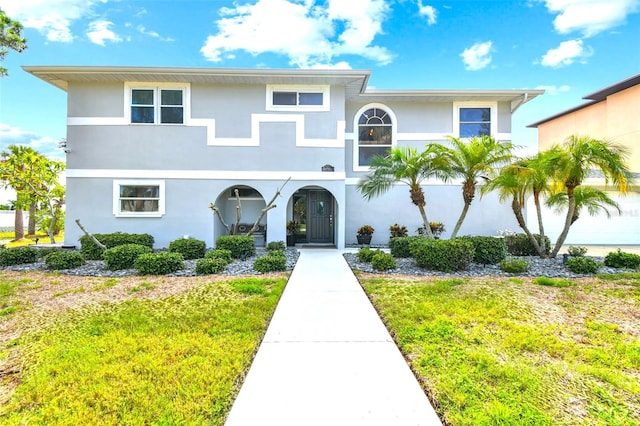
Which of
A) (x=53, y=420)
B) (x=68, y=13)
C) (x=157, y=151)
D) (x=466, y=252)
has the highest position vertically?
(x=68, y=13)

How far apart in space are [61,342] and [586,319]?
7908 millimetres

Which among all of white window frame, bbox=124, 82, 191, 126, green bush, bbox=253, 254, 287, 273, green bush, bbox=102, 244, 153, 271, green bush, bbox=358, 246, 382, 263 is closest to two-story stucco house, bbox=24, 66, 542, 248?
white window frame, bbox=124, 82, 191, 126

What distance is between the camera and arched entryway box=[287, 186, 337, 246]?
49.0 ft

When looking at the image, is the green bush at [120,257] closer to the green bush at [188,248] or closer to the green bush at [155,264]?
the green bush at [155,264]

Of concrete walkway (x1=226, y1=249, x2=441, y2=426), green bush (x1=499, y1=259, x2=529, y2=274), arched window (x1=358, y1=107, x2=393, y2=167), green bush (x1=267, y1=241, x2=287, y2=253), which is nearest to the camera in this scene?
concrete walkway (x1=226, y1=249, x2=441, y2=426)

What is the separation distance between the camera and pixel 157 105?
1256 centimetres

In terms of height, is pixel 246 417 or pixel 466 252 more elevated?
pixel 466 252

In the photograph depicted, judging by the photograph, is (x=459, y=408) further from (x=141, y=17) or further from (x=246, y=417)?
(x=141, y=17)

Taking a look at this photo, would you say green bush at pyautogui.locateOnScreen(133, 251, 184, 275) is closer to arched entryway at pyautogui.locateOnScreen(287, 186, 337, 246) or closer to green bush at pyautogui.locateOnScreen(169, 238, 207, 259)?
green bush at pyautogui.locateOnScreen(169, 238, 207, 259)

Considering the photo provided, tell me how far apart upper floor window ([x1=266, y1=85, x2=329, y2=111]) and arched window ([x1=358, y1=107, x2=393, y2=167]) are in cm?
270

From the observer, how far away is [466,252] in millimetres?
8617

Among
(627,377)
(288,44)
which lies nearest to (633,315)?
(627,377)

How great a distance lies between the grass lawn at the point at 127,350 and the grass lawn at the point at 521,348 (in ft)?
7.22

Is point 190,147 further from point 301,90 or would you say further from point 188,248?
point 301,90
